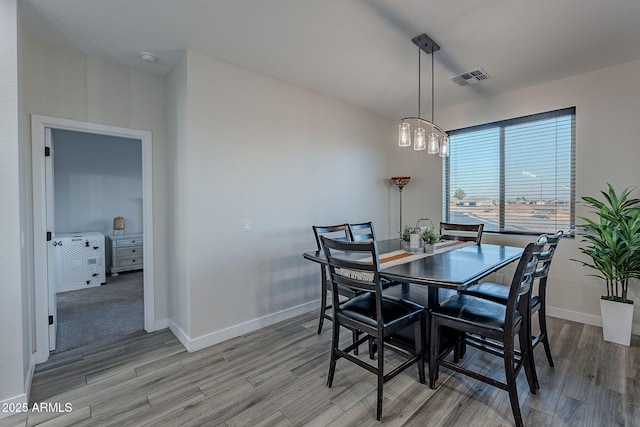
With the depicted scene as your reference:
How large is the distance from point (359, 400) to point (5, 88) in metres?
3.01

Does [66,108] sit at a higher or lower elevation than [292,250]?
higher

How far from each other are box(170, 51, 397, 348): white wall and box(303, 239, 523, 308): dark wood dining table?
0.92m

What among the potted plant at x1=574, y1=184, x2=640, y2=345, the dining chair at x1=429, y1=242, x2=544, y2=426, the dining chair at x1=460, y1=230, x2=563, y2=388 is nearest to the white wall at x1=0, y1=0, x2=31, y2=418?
→ the dining chair at x1=429, y1=242, x2=544, y2=426

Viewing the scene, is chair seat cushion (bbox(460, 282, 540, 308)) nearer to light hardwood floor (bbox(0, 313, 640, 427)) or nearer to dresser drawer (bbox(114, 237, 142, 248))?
light hardwood floor (bbox(0, 313, 640, 427))

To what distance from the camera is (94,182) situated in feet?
17.8

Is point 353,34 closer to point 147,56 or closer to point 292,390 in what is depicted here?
point 147,56

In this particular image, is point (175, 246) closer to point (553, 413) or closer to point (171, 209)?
point (171, 209)

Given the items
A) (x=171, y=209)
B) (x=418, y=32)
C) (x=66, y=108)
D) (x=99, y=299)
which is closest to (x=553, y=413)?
(x=418, y=32)

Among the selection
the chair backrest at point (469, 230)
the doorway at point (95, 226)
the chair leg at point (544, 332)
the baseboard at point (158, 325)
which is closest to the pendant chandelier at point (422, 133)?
the chair backrest at point (469, 230)

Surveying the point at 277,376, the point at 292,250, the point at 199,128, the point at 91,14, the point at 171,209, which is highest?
the point at 91,14

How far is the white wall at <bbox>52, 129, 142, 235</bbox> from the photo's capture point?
5094mm

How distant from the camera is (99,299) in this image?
408cm

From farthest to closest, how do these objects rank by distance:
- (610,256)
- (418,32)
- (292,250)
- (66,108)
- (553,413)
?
(292,250) → (610,256) → (66,108) → (418,32) → (553,413)

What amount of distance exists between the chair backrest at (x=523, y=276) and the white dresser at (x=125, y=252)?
5.67m
